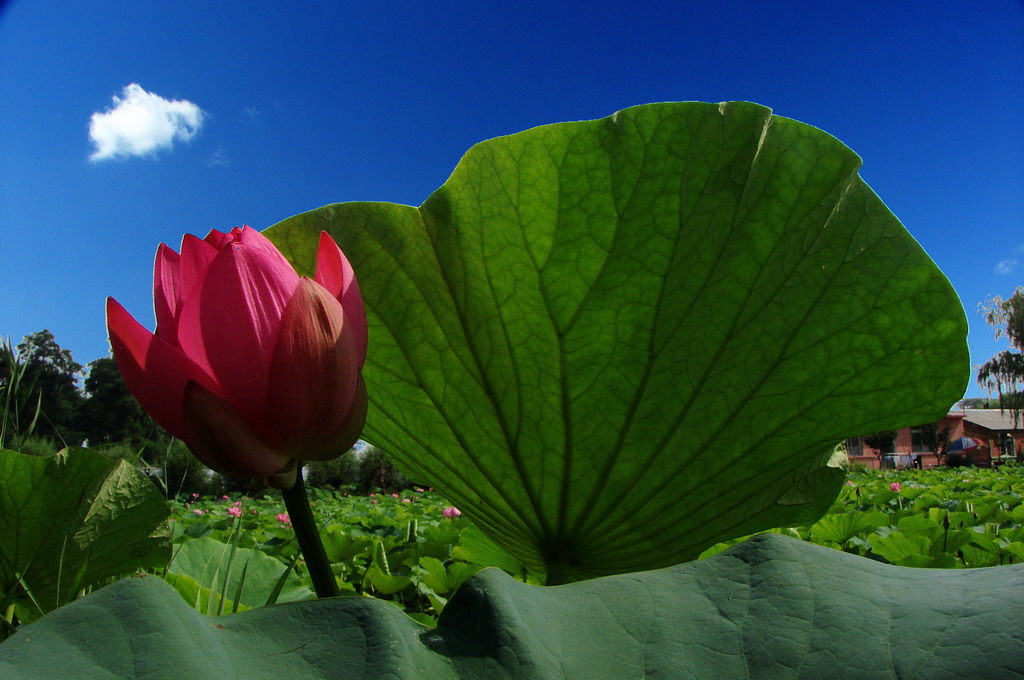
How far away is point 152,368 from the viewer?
0.49 m

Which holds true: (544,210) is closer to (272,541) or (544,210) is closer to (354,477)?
(272,541)

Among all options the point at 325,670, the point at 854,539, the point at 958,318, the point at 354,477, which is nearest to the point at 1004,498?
the point at 854,539

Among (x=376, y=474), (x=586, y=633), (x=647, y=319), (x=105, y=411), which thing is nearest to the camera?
(x=586, y=633)

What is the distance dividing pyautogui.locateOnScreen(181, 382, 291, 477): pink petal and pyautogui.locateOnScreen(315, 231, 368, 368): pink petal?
0.36 ft

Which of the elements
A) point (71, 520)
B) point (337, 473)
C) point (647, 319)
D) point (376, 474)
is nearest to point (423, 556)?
point (71, 520)

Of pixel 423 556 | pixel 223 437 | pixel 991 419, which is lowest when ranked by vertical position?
pixel 423 556

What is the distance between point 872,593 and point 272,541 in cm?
184

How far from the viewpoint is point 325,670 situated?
14.7 inches

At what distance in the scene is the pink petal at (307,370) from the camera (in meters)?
0.47

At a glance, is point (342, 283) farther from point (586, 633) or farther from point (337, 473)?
point (337, 473)

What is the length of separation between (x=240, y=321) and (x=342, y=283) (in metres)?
0.11

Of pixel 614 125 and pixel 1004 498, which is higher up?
pixel 614 125

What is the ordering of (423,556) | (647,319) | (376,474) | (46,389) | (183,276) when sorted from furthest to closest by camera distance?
(376,474) → (46,389) → (423,556) → (647,319) → (183,276)

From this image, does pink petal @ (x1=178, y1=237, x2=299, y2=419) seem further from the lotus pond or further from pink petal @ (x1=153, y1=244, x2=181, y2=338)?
the lotus pond
